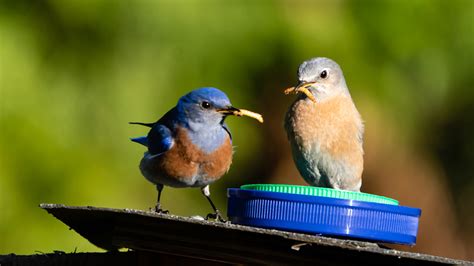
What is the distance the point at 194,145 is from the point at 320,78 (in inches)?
33.5

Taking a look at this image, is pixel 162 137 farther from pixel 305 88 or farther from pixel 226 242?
pixel 226 242

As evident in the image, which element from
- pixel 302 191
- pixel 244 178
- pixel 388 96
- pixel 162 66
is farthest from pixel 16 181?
pixel 302 191

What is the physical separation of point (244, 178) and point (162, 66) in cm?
132

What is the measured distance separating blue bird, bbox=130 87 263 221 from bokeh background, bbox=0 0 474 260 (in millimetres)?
1884

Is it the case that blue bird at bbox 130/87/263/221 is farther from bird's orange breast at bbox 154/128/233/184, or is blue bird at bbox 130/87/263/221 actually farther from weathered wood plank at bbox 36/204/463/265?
weathered wood plank at bbox 36/204/463/265

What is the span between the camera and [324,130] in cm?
587

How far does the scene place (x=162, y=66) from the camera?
25.6ft

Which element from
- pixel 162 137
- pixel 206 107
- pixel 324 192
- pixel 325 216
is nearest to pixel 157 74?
pixel 162 137

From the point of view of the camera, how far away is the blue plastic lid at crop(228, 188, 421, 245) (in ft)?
14.0

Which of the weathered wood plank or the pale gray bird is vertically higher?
the pale gray bird

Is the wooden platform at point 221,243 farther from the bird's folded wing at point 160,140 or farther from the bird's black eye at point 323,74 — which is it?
the bird's black eye at point 323,74

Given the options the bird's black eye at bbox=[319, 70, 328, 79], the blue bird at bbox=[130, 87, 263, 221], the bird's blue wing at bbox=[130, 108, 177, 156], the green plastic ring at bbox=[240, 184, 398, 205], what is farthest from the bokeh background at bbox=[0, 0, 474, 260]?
the green plastic ring at bbox=[240, 184, 398, 205]

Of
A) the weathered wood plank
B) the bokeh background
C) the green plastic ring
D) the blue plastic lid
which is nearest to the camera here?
the weathered wood plank

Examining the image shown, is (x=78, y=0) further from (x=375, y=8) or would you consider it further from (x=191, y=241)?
(x=191, y=241)
